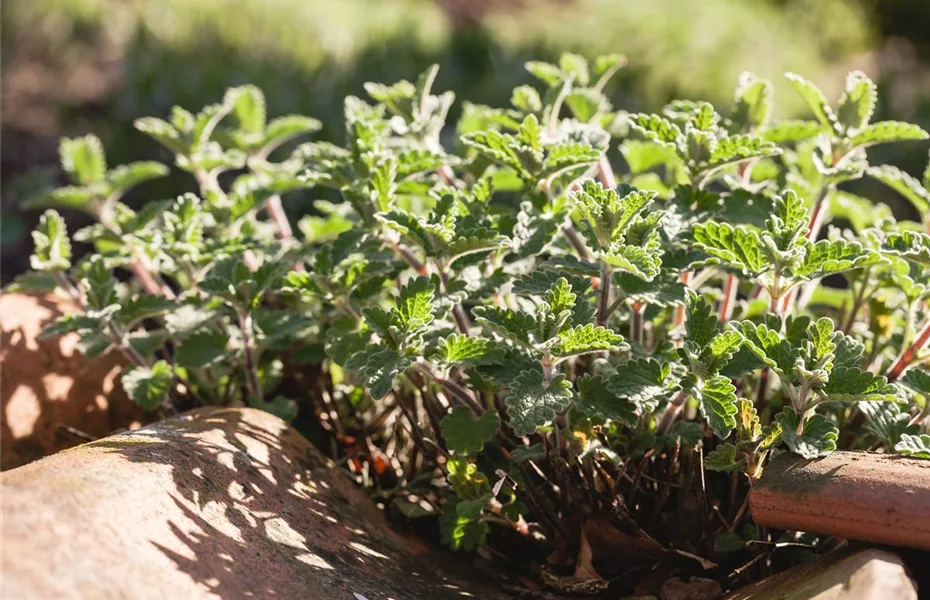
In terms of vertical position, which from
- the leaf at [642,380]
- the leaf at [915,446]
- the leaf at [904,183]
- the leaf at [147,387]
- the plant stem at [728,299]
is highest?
the leaf at [904,183]

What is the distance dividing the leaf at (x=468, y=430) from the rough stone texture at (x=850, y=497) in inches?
21.1

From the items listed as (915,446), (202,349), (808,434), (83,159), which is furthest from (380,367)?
(83,159)

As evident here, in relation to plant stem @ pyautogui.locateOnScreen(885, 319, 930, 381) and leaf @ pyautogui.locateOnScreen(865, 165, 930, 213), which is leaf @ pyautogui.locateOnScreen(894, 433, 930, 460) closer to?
plant stem @ pyautogui.locateOnScreen(885, 319, 930, 381)

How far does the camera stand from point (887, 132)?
7.07 feet

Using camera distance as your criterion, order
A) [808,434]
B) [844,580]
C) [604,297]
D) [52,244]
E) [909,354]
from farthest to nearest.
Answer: [52,244] < [909,354] < [604,297] < [808,434] < [844,580]

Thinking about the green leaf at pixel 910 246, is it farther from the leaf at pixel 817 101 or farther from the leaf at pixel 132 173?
the leaf at pixel 132 173

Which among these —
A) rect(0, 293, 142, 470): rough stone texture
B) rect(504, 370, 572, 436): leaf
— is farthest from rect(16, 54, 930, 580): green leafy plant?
rect(0, 293, 142, 470): rough stone texture

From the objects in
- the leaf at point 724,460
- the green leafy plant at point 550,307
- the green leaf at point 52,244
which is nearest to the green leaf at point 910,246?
the green leafy plant at point 550,307

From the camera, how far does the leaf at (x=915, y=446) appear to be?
1.79 m

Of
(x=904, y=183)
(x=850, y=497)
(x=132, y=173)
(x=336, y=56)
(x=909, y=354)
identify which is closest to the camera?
(x=850, y=497)

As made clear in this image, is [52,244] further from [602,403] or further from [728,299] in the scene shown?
[728,299]

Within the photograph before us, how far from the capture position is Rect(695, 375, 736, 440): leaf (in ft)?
5.71

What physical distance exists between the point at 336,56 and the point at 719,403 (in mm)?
5661

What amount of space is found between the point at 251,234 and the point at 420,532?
2.93 feet
